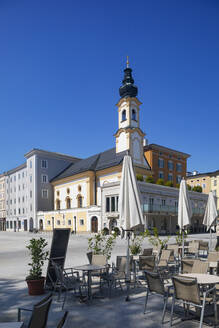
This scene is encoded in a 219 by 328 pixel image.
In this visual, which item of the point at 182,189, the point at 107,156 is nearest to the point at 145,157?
the point at 107,156

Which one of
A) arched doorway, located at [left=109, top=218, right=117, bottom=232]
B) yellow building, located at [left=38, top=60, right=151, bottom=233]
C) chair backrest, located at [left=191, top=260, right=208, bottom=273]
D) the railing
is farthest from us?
yellow building, located at [left=38, top=60, right=151, bottom=233]

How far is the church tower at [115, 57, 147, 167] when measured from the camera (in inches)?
1917

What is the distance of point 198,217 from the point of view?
49.6 m

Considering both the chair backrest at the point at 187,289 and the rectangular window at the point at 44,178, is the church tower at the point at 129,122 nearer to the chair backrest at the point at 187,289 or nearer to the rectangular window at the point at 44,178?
the rectangular window at the point at 44,178

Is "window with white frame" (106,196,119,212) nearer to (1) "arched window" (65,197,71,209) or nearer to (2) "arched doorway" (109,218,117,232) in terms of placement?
(2) "arched doorway" (109,218,117,232)

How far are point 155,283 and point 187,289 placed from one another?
816 mm

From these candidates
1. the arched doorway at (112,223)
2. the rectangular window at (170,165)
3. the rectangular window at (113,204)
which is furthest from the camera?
the rectangular window at (170,165)

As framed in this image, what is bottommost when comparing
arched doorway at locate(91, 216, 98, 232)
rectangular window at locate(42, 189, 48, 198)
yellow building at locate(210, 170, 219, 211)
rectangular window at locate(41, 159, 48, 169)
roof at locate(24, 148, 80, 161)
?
arched doorway at locate(91, 216, 98, 232)

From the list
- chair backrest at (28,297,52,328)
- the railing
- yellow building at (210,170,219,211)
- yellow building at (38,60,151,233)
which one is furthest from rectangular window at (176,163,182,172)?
chair backrest at (28,297,52,328)

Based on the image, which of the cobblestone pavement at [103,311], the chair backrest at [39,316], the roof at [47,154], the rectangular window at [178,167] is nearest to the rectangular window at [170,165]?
the rectangular window at [178,167]

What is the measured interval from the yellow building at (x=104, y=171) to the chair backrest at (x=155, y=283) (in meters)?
38.4

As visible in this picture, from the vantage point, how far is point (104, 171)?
49.4 metres

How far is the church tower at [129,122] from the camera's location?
48.7m

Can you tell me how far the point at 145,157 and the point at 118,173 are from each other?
29.4ft
